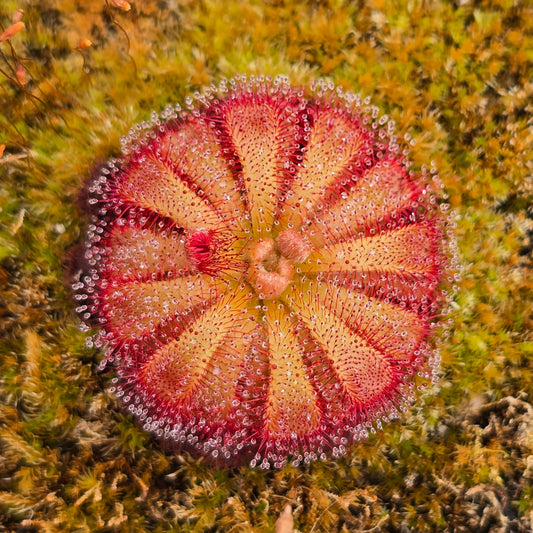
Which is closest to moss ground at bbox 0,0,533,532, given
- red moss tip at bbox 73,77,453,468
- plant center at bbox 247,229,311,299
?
red moss tip at bbox 73,77,453,468

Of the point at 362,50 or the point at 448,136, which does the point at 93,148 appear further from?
the point at 448,136

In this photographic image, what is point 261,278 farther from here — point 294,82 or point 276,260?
point 294,82

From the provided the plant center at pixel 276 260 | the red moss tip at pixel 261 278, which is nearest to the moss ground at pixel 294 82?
the red moss tip at pixel 261 278

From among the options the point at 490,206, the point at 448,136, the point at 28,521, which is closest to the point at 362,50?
the point at 448,136

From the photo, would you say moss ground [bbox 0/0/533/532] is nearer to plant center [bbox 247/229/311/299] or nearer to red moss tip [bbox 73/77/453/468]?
red moss tip [bbox 73/77/453/468]

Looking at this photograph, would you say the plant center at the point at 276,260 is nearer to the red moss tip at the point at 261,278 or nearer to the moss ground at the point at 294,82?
the red moss tip at the point at 261,278

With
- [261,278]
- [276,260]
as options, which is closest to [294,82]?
[276,260]
